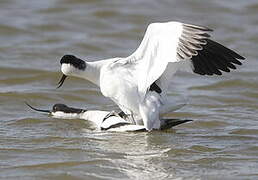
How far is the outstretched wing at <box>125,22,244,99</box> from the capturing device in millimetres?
7793

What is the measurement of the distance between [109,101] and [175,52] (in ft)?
8.91

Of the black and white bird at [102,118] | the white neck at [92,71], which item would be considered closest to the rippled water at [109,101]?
the black and white bird at [102,118]

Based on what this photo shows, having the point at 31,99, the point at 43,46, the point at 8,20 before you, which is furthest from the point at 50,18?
the point at 31,99

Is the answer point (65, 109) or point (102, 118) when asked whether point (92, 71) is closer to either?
point (102, 118)

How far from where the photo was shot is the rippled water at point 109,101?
7.29 meters

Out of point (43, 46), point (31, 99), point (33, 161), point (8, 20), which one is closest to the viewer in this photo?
point (33, 161)

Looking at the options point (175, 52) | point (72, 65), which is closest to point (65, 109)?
point (72, 65)

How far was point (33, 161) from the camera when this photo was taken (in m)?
7.35

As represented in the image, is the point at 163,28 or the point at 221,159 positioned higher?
the point at 163,28

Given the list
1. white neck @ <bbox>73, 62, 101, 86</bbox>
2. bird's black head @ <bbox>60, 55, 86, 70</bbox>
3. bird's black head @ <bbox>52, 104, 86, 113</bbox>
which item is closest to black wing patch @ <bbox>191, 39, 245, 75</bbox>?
white neck @ <bbox>73, 62, 101, 86</bbox>

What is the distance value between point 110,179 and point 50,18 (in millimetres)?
8035

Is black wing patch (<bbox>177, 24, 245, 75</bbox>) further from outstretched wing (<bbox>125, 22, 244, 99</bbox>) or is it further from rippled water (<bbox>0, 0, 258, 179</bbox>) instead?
rippled water (<bbox>0, 0, 258, 179</bbox>)

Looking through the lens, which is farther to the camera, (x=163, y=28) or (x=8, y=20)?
(x=8, y=20)

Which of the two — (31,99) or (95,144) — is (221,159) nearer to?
(95,144)
